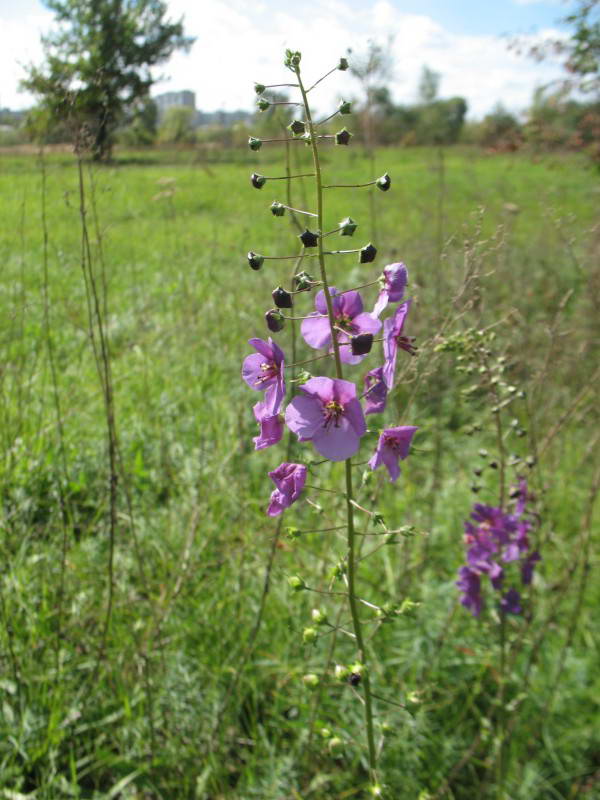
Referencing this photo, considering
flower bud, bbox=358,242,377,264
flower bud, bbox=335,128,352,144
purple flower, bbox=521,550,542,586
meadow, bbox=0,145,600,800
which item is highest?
flower bud, bbox=335,128,352,144

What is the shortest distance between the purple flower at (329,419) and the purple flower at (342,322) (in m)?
0.13

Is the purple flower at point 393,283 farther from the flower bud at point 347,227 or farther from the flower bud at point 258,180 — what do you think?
the flower bud at point 258,180

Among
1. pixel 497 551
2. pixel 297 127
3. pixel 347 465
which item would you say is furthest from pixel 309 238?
pixel 497 551

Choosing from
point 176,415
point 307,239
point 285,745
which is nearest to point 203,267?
point 176,415

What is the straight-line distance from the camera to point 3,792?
1636 millimetres

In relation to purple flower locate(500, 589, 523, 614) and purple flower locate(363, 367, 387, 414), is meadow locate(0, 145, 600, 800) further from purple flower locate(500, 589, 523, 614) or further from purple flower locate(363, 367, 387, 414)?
purple flower locate(363, 367, 387, 414)

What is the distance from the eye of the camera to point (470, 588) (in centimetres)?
182

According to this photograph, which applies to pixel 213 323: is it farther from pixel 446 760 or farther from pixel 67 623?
pixel 446 760

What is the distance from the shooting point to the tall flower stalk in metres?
1.00

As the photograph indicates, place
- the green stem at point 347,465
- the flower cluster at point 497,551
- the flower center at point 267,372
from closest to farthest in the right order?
the green stem at point 347,465
the flower center at point 267,372
the flower cluster at point 497,551

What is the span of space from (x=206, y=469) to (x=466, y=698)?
148 centimetres

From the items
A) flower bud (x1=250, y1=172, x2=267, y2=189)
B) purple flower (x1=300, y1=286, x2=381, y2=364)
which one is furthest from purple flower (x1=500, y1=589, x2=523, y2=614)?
flower bud (x1=250, y1=172, x2=267, y2=189)

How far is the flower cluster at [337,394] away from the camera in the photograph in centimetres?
101

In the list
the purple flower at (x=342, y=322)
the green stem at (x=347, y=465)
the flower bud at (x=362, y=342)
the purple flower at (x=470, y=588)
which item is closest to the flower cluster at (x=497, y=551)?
the purple flower at (x=470, y=588)
